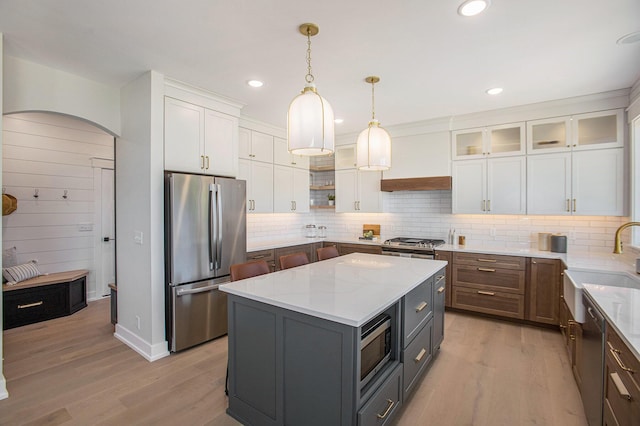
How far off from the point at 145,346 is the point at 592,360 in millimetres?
3541

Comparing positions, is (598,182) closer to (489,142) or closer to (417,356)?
(489,142)

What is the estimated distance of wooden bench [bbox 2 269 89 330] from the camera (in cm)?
371

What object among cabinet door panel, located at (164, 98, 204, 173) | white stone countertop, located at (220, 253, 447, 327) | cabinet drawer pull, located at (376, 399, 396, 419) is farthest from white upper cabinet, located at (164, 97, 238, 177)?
cabinet drawer pull, located at (376, 399, 396, 419)

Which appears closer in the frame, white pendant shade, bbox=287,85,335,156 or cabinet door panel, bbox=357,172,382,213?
white pendant shade, bbox=287,85,335,156

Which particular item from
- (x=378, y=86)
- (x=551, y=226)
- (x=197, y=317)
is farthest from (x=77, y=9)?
(x=551, y=226)

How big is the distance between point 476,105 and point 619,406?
3.37m

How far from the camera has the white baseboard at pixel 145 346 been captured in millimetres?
2957

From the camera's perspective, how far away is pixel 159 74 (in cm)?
296

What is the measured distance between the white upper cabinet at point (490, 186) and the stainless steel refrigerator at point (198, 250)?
3018 millimetres

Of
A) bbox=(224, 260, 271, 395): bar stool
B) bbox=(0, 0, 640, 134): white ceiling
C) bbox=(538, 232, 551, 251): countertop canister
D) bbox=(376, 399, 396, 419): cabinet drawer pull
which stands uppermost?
bbox=(0, 0, 640, 134): white ceiling

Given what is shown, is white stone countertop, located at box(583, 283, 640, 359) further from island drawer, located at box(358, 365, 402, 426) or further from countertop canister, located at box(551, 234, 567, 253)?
countertop canister, located at box(551, 234, 567, 253)

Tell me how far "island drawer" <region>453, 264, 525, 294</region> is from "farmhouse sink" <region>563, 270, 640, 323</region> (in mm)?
892

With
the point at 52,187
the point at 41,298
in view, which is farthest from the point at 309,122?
the point at 52,187

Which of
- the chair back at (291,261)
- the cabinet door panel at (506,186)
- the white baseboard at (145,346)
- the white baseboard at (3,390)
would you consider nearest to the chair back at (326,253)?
the chair back at (291,261)
